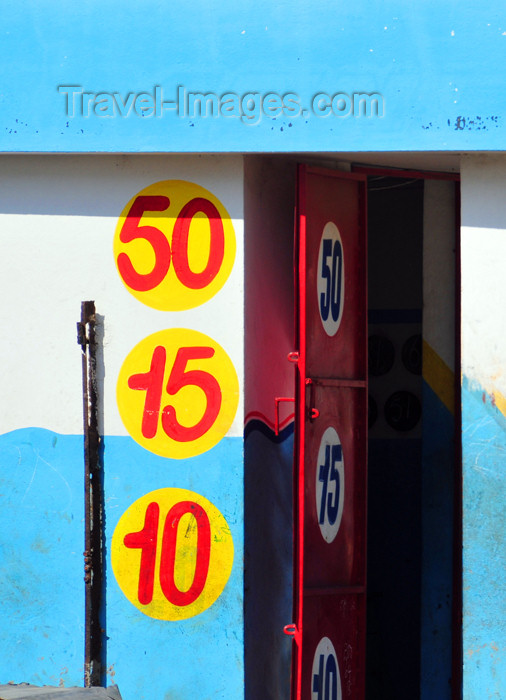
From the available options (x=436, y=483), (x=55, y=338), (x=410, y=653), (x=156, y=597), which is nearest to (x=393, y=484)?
(x=436, y=483)

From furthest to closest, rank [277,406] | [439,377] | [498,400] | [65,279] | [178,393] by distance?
[439,377]
[277,406]
[65,279]
[178,393]
[498,400]

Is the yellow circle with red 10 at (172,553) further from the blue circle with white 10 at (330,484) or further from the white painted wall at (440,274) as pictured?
the white painted wall at (440,274)

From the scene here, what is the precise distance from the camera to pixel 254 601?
5.47 m

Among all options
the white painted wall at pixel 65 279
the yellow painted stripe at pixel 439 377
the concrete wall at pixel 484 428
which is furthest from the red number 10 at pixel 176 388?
the yellow painted stripe at pixel 439 377

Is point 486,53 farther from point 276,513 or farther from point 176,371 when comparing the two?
point 276,513

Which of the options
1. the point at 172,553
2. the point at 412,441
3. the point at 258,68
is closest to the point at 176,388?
the point at 172,553

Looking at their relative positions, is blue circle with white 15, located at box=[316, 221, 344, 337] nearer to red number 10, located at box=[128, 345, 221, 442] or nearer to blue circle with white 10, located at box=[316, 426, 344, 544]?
blue circle with white 10, located at box=[316, 426, 344, 544]

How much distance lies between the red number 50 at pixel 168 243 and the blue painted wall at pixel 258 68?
292mm

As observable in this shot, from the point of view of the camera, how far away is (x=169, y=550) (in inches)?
209

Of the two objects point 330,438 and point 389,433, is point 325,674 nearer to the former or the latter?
point 330,438

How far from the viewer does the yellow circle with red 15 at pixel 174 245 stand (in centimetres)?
531

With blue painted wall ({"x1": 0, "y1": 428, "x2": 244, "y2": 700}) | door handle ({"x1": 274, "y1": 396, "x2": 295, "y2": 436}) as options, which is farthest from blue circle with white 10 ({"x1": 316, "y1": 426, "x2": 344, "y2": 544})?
blue painted wall ({"x1": 0, "y1": 428, "x2": 244, "y2": 700})

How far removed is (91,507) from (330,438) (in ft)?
4.44

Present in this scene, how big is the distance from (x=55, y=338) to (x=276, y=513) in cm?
155
